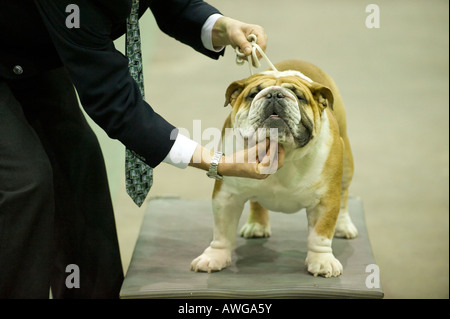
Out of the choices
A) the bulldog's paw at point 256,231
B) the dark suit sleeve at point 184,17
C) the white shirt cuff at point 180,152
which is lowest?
the bulldog's paw at point 256,231

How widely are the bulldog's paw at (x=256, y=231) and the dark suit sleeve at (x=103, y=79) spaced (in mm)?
717

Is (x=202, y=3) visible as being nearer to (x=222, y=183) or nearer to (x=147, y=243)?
(x=222, y=183)

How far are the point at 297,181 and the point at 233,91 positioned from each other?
1.00 feet

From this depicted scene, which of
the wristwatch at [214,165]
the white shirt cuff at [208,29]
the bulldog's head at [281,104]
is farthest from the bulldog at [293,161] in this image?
the white shirt cuff at [208,29]

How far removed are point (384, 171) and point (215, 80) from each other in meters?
1.10

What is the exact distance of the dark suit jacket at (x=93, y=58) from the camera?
1.64 m

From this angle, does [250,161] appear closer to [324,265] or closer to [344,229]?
[324,265]

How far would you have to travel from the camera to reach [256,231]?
→ 236cm

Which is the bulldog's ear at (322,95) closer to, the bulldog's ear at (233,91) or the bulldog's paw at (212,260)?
the bulldog's ear at (233,91)

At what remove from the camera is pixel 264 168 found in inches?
70.4

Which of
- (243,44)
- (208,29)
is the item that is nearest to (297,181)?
(243,44)
